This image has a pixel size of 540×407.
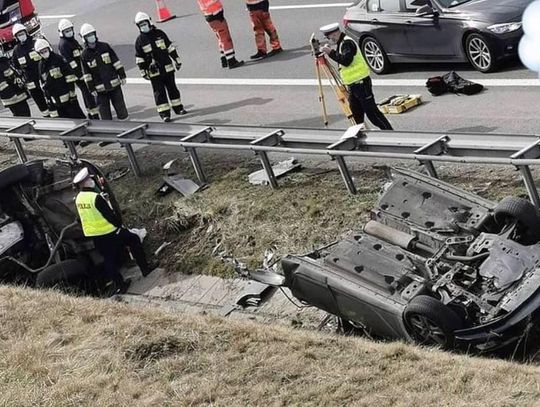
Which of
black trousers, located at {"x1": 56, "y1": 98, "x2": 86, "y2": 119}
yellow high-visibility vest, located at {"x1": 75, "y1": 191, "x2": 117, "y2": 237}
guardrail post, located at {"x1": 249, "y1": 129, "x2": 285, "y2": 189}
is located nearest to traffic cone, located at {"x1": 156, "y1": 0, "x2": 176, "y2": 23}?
black trousers, located at {"x1": 56, "y1": 98, "x2": 86, "y2": 119}

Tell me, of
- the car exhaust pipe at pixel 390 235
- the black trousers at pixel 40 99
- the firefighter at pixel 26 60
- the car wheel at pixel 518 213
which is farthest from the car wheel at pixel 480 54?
the black trousers at pixel 40 99

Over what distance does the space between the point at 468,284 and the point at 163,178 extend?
20.1ft

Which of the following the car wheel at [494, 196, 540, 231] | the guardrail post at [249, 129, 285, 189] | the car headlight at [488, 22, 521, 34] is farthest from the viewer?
the car headlight at [488, 22, 521, 34]

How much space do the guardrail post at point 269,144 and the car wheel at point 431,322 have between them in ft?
14.0

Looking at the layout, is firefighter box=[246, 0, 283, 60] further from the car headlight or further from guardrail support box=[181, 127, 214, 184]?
guardrail support box=[181, 127, 214, 184]

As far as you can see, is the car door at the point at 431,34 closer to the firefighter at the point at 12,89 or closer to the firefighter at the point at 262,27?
the firefighter at the point at 262,27

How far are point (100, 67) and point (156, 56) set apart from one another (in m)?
0.97

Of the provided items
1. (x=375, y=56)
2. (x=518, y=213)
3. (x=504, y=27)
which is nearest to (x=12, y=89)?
(x=375, y=56)

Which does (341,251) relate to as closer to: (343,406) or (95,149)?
(343,406)

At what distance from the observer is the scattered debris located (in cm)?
1226

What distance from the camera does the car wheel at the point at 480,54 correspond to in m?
13.9

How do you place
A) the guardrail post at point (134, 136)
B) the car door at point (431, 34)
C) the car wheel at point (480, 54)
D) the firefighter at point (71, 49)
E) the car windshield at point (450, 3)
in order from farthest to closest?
the firefighter at point (71, 49)
the car windshield at point (450, 3)
the car door at point (431, 34)
the car wheel at point (480, 54)
the guardrail post at point (134, 136)

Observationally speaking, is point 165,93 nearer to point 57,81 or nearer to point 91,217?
point 57,81

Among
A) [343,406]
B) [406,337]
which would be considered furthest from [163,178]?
[343,406]
